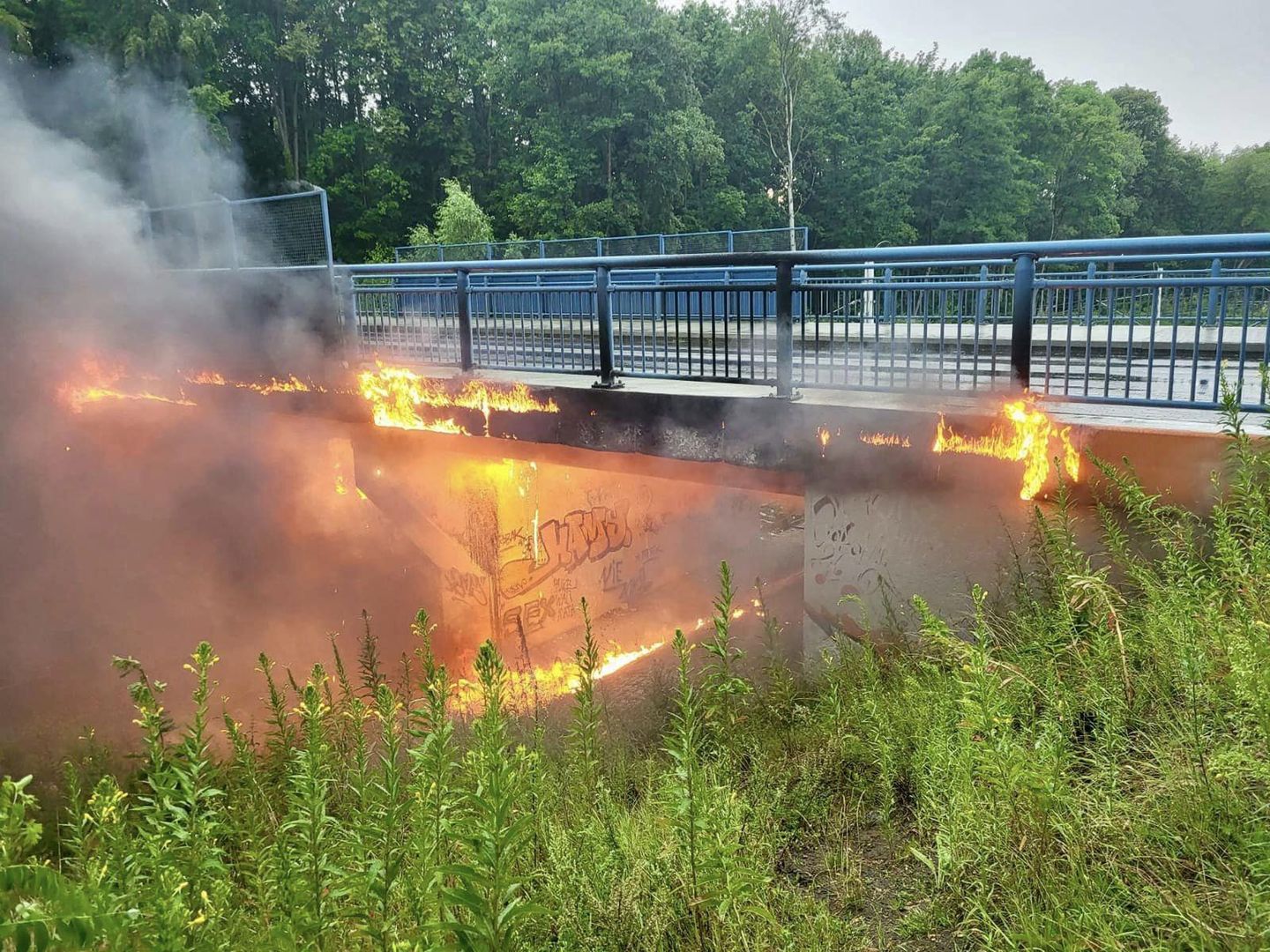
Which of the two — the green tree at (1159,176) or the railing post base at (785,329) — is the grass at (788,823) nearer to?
the railing post base at (785,329)

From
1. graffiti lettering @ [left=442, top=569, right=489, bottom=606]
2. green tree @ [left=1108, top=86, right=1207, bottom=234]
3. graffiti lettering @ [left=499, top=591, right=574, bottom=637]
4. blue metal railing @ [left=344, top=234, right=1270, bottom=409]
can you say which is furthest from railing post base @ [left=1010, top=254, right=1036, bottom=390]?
green tree @ [left=1108, top=86, right=1207, bottom=234]

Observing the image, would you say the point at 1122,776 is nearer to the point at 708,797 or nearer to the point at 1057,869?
the point at 1057,869

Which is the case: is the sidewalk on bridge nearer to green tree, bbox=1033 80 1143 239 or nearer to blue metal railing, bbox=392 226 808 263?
blue metal railing, bbox=392 226 808 263

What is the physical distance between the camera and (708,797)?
2779 millimetres

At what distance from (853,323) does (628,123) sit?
31.4 meters

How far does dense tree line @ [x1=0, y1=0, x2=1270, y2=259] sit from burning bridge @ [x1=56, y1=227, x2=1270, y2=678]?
23423 millimetres

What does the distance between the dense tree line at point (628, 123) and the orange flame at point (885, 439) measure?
29.0 metres

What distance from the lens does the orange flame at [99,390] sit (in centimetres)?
1253

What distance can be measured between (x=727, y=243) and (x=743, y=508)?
1162cm

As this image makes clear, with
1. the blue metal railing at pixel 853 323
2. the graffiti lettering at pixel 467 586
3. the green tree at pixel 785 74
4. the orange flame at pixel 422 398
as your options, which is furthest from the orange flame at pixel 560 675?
the green tree at pixel 785 74

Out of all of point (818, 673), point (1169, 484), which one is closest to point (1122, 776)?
point (1169, 484)

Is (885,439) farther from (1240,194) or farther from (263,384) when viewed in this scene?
(1240,194)

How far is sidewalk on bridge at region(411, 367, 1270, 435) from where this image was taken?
498 centimetres

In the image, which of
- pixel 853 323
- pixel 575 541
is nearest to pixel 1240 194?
pixel 853 323
